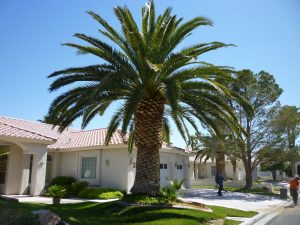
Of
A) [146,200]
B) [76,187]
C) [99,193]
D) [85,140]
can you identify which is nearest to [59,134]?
[85,140]

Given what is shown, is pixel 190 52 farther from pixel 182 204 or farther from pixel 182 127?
pixel 182 204

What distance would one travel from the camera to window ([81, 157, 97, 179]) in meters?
23.8

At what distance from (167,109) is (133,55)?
4856mm

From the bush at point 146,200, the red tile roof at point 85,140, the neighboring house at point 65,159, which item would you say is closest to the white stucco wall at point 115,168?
the neighboring house at point 65,159

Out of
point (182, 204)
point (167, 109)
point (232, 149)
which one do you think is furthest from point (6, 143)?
point (232, 149)

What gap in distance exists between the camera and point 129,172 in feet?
71.9

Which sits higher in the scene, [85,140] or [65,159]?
[85,140]

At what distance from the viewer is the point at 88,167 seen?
24.1 meters

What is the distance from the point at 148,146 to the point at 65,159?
12947 mm

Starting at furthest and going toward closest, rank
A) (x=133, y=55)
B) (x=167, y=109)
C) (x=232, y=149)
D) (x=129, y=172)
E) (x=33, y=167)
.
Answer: (x=232, y=149) < (x=129, y=172) < (x=33, y=167) < (x=167, y=109) < (x=133, y=55)

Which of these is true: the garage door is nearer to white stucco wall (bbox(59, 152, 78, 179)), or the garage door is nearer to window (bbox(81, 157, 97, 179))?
window (bbox(81, 157, 97, 179))

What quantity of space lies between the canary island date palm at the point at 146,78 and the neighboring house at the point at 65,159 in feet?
15.6

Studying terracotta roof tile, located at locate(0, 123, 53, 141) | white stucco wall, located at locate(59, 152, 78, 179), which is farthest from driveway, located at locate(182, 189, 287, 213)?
terracotta roof tile, located at locate(0, 123, 53, 141)

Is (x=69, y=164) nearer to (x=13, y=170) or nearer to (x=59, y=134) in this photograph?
(x=59, y=134)
